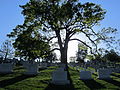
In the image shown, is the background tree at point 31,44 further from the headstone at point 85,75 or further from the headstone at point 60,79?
the headstone at point 60,79

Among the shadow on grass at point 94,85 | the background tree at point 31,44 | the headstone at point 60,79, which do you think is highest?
the background tree at point 31,44

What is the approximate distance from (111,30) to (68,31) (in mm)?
6628

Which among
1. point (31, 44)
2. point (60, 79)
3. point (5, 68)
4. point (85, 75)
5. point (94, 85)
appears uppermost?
point (31, 44)

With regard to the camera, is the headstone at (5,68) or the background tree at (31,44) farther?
the background tree at (31,44)

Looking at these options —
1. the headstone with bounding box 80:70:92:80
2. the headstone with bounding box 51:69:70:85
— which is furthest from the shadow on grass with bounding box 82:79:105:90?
the headstone with bounding box 80:70:92:80

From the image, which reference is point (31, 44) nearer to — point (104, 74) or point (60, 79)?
point (104, 74)

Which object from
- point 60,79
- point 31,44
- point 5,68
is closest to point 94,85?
point 60,79

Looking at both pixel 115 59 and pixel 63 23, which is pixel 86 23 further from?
pixel 115 59

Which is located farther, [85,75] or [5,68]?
[5,68]

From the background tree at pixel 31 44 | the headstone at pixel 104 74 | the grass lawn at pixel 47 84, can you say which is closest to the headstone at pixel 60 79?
the grass lawn at pixel 47 84

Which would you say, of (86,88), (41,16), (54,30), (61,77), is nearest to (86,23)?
(54,30)

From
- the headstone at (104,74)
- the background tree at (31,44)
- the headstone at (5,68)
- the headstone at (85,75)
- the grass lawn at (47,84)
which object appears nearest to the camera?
the grass lawn at (47,84)

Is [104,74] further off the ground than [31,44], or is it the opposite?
[31,44]

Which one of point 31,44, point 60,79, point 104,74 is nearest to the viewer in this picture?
point 60,79
